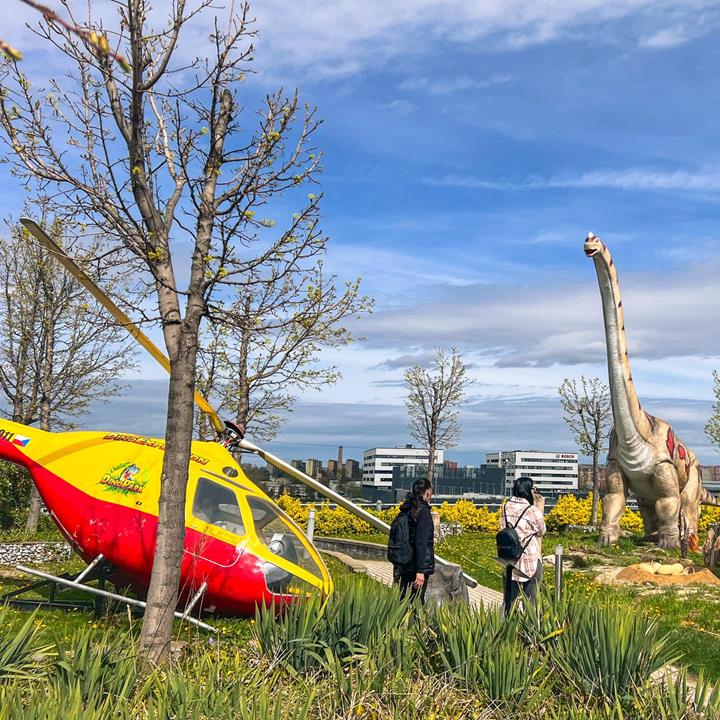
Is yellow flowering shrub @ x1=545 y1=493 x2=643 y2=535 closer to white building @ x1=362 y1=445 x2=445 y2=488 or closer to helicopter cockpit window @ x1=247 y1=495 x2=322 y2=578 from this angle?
helicopter cockpit window @ x1=247 y1=495 x2=322 y2=578

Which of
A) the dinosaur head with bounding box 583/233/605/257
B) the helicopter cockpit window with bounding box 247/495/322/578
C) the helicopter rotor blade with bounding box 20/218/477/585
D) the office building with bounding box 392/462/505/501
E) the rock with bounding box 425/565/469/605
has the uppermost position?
the dinosaur head with bounding box 583/233/605/257

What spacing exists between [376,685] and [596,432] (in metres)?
26.3

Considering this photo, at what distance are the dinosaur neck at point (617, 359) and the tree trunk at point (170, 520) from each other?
10.0 m

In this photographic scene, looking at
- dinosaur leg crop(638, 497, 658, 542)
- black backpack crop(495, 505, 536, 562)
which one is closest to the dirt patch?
dinosaur leg crop(638, 497, 658, 542)

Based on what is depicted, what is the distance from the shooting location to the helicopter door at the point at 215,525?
7871 millimetres

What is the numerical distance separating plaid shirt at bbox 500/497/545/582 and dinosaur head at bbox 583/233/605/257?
24.5 feet

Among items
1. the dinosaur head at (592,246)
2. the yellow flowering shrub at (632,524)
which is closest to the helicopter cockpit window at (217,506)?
the dinosaur head at (592,246)

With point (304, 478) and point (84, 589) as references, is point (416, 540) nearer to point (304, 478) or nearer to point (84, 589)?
point (304, 478)

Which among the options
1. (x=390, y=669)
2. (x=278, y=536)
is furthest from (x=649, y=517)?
(x=390, y=669)

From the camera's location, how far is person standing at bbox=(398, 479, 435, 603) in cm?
782

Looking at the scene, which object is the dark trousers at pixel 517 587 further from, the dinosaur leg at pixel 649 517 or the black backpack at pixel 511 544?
the dinosaur leg at pixel 649 517

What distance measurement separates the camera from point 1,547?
46.0 ft

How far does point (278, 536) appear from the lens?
8.25 meters

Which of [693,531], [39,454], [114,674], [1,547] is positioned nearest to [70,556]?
[1,547]
